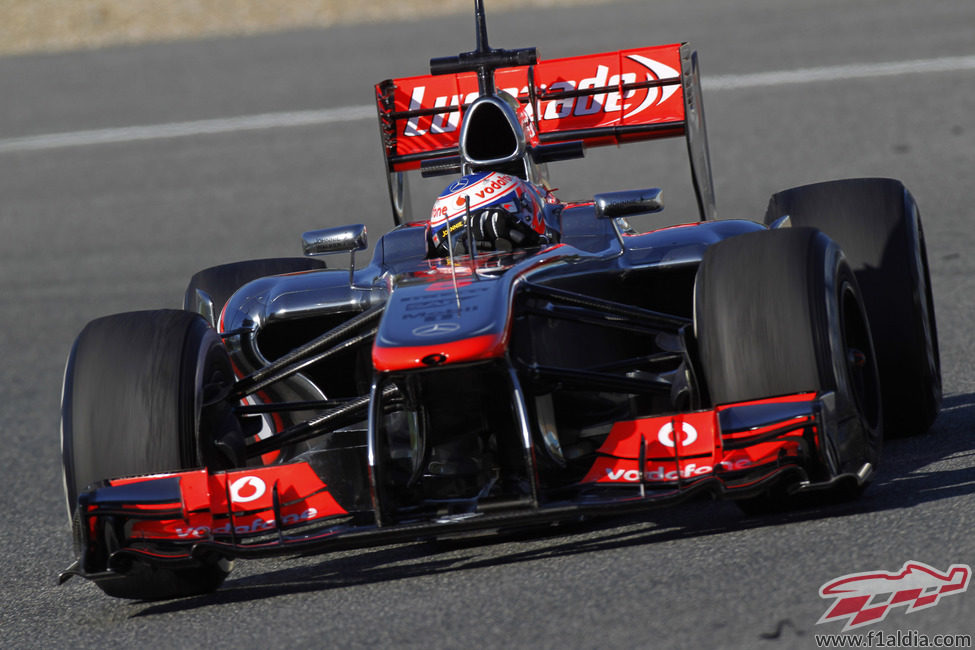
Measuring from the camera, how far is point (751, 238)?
214 inches

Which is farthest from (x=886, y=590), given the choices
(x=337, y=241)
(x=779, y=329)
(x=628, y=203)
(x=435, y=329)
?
(x=337, y=241)

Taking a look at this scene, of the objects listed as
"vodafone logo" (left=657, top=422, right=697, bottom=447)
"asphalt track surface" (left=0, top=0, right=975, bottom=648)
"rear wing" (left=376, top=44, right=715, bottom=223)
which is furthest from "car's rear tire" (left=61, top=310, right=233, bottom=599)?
"rear wing" (left=376, top=44, right=715, bottom=223)

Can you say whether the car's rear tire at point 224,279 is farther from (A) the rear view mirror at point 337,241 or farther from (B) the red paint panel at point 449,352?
(B) the red paint panel at point 449,352

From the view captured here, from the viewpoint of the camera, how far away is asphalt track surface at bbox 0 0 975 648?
467 centimetres

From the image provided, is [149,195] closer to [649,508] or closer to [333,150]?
[333,150]

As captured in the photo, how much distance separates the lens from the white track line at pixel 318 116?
57.4 feet

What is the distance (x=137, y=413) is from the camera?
5258 millimetres

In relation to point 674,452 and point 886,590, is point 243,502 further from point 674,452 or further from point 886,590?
point 886,590

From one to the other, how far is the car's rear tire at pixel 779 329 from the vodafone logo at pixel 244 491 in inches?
60.3

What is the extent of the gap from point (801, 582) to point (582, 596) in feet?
2.10

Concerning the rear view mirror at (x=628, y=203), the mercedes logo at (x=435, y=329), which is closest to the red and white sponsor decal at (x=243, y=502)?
the mercedes logo at (x=435, y=329)

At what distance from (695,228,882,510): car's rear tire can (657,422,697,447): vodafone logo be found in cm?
22

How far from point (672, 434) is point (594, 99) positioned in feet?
10.8

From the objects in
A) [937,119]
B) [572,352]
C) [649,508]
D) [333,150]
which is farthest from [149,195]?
[649,508]
